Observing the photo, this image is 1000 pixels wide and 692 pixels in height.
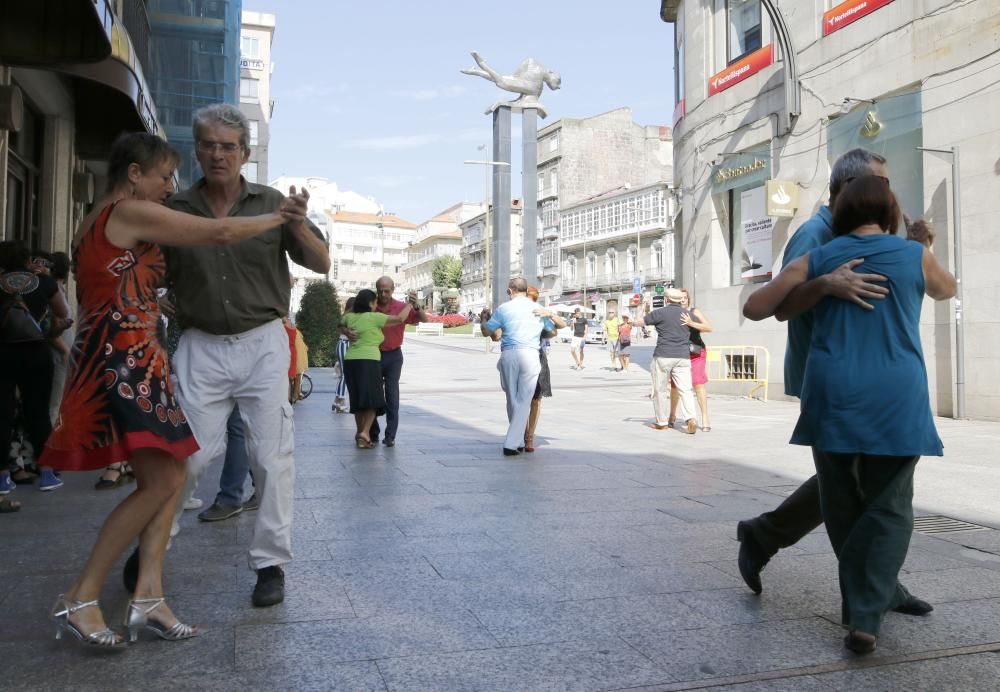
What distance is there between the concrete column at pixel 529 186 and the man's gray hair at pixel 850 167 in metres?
37.4

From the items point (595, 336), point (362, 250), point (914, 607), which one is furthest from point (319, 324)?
point (362, 250)

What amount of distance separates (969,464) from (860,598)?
5.57 metres

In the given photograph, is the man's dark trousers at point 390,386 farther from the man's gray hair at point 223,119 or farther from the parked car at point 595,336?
the parked car at point 595,336

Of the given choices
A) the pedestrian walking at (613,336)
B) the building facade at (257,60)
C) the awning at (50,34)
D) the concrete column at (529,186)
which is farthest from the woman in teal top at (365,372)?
the building facade at (257,60)

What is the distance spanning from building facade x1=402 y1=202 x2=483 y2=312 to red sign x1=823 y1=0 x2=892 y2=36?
95529mm

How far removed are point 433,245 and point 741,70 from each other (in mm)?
106467

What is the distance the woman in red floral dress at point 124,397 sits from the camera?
3.06 metres

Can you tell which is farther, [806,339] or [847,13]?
[847,13]

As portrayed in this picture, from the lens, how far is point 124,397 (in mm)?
3064

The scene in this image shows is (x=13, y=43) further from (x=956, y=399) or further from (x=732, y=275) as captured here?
(x=732, y=275)

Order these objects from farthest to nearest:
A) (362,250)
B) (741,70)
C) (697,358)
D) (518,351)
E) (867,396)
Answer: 1. (362,250)
2. (741,70)
3. (697,358)
4. (518,351)
5. (867,396)

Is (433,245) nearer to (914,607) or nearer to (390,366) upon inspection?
(390,366)

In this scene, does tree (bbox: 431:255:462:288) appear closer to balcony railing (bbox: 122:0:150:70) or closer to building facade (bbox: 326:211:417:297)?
building facade (bbox: 326:211:417:297)

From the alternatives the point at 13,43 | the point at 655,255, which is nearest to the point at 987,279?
the point at 13,43
